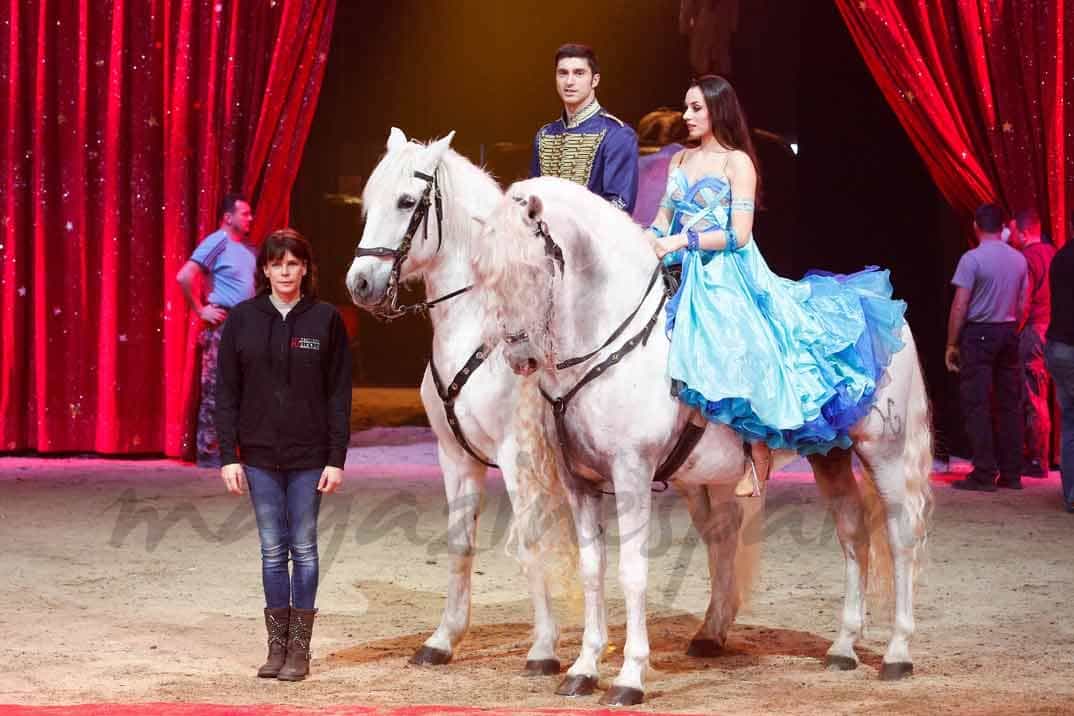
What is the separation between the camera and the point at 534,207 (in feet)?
11.7

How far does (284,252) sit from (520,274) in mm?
813

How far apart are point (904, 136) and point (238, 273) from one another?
441 centimetres

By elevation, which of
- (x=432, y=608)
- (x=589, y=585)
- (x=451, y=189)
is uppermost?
(x=451, y=189)

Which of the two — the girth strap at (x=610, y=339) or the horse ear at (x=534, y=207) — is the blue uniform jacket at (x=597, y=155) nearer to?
the girth strap at (x=610, y=339)

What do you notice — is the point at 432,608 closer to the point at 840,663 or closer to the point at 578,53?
the point at 840,663

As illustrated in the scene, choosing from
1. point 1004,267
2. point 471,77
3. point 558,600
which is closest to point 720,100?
point 558,600

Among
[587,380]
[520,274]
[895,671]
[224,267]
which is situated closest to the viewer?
[520,274]

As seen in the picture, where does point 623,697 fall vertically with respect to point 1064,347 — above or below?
below

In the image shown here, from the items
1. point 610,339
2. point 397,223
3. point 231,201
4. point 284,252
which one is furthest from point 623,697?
point 231,201

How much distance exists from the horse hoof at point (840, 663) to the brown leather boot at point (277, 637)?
163 cm

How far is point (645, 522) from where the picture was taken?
A: 12.3 feet

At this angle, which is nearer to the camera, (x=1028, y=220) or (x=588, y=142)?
(x=588, y=142)

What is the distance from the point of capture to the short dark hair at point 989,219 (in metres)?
7.79

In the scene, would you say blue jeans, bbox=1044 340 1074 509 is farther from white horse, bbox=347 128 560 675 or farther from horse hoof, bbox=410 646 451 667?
horse hoof, bbox=410 646 451 667
